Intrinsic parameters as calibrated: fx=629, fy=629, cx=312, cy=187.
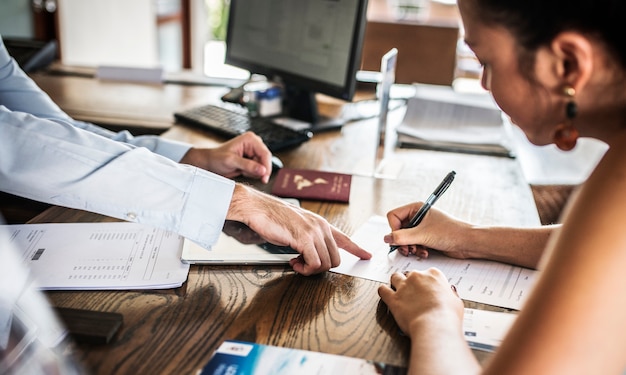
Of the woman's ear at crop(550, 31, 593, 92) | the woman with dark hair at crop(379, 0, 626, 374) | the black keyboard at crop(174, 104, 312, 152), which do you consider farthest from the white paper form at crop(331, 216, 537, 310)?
the black keyboard at crop(174, 104, 312, 152)

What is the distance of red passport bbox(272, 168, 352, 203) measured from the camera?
4.29ft

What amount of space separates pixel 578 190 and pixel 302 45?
4.15 feet

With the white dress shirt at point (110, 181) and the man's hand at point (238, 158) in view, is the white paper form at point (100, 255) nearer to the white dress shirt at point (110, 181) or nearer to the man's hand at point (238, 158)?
the white dress shirt at point (110, 181)

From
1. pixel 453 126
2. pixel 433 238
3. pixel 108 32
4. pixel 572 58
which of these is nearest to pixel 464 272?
pixel 433 238

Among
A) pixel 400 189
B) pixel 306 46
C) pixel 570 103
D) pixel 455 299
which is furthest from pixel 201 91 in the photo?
pixel 570 103

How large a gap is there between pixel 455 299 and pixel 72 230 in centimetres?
66

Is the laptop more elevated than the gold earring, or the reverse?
the gold earring

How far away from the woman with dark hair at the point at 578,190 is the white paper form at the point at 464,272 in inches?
6.4

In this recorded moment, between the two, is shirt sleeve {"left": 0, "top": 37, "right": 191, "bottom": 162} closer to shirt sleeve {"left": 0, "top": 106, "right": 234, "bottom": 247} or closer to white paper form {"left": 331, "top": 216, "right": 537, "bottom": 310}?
shirt sleeve {"left": 0, "top": 106, "right": 234, "bottom": 247}

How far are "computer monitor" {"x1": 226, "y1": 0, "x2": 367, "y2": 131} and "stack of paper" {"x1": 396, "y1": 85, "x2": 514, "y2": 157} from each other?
226 millimetres

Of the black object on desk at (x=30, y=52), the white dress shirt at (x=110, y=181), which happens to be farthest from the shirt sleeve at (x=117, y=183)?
the black object on desk at (x=30, y=52)

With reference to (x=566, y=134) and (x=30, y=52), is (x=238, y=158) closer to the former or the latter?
(x=566, y=134)

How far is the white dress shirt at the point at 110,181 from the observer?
1.00 m

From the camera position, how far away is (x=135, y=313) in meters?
0.85
